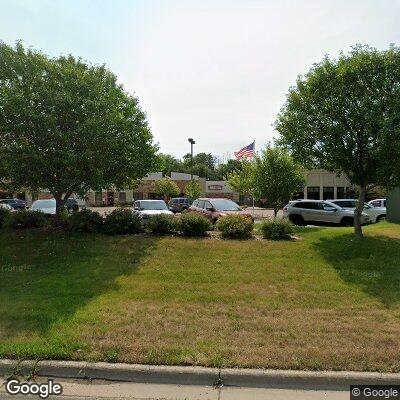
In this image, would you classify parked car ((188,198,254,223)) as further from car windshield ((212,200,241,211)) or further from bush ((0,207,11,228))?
bush ((0,207,11,228))

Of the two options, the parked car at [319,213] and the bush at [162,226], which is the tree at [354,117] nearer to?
the bush at [162,226]

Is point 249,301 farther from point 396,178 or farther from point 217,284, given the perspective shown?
point 396,178

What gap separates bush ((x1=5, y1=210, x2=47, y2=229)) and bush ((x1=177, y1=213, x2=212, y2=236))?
475 centimetres

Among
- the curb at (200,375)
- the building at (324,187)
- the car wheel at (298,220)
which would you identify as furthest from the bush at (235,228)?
the building at (324,187)

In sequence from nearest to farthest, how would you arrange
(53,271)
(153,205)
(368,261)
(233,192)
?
(53,271)
(368,261)
(153,205)
(233,192)

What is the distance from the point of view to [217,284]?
7609 mm

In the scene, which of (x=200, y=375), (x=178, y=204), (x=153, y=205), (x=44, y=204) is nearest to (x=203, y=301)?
(x=200, y=375)

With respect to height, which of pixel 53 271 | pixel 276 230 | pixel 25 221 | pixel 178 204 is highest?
pixel 25 221

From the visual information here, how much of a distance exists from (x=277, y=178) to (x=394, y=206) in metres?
→ 6.64

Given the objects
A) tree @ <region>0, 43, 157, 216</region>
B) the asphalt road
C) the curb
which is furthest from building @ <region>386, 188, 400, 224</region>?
the asphalt road

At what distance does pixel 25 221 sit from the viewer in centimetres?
1228

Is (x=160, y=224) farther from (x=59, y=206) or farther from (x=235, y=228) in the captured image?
(x=59, y=206)

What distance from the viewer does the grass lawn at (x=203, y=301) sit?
15.4 ft

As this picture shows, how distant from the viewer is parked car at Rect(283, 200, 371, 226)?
19.6 m
